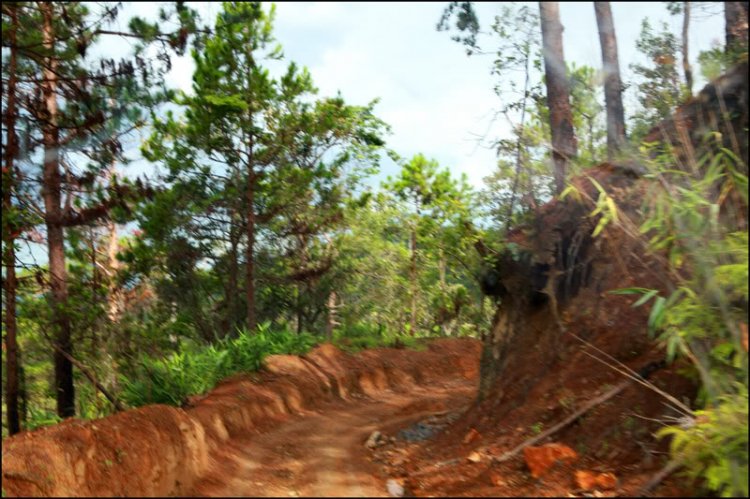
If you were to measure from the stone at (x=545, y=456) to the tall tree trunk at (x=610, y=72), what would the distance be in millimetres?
6295

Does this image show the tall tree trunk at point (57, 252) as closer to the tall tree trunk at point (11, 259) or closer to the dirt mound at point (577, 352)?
the tall tree trunk at point (11, 259)

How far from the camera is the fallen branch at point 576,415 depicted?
20.8ft

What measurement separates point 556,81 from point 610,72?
1.82 metres

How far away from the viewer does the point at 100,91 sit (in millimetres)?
13430


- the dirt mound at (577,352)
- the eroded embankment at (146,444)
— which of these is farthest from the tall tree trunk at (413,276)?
the dirt mound at (577,352)

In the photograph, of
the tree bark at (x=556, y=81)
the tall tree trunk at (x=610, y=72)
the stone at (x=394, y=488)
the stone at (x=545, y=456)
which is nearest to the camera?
the stone at (x=545, y=456)

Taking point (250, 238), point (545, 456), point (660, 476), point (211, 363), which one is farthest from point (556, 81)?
point (250, 238)

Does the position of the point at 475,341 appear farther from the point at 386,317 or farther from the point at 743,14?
the point at 743,14

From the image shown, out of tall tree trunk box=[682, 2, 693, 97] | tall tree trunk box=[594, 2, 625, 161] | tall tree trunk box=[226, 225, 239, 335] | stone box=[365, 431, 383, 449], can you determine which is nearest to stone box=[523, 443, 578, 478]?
stone box=[365, 431, 383, 449]

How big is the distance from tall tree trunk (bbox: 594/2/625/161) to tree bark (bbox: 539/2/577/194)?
106 cm

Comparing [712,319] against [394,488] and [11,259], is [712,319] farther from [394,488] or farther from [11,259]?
Result: [11,259]

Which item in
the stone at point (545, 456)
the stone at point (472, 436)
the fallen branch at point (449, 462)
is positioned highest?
the stone at point (545, 456)

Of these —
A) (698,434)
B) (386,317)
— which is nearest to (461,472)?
(698,434)

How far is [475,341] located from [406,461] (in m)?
14.2
